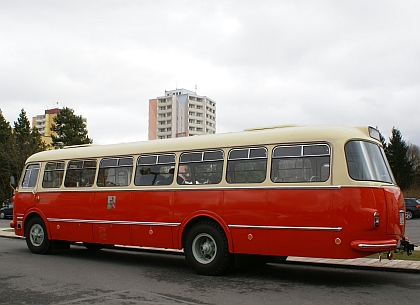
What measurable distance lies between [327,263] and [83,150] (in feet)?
22.1

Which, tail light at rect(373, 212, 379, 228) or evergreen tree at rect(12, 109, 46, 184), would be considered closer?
tail light at rect(373, 212, 379, 228)

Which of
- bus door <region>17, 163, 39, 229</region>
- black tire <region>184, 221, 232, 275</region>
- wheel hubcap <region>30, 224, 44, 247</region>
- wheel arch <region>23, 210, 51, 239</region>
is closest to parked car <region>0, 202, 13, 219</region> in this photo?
bus door <region>17, 163, 39, 229</region>

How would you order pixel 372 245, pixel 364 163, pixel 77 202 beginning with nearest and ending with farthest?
pixel 372 245, pixel 364 163, pixel 77 202

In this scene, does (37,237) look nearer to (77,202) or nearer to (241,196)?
(77,202)

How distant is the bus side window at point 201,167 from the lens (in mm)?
10492

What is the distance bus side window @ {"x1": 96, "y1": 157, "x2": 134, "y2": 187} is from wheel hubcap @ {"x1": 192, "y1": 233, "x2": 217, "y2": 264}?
2.48 metres

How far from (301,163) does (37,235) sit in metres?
8.24

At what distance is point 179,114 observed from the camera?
144250mm

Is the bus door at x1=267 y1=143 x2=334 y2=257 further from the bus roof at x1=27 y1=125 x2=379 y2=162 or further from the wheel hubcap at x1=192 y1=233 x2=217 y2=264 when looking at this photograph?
the wheel hubcap at x1=192 y1=233 x2=217 y2=264

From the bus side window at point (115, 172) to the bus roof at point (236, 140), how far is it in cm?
18

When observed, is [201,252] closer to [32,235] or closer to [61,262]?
[61,262]

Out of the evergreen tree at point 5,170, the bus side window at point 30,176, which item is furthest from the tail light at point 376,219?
the evergreen tree at point 5,170

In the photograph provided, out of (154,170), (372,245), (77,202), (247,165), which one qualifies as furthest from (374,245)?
(77,202)

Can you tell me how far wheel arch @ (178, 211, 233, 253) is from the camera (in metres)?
9.99
